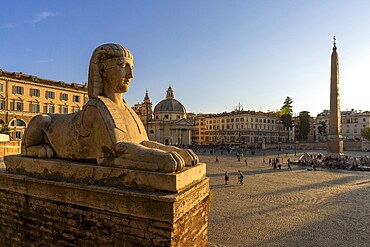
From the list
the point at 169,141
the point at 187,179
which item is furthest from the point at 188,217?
the point at 169,141

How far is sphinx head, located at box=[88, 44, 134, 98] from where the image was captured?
155 inches

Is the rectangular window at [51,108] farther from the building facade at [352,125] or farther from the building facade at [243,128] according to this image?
the building facade at [352,125]

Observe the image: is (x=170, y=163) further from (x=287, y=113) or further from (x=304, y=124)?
(x=304, y=124)

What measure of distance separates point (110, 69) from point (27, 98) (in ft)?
132

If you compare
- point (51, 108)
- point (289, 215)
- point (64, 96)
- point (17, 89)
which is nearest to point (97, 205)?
point (289, 215)

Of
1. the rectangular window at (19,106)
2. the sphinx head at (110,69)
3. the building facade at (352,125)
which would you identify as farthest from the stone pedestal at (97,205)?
the building facade at (352,125)

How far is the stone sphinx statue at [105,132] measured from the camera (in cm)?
333

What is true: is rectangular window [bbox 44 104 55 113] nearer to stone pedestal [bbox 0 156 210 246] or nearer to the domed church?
the domed church

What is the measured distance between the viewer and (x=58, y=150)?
4.11 m

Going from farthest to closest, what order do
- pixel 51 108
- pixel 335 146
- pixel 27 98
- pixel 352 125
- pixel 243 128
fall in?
pixel 352 125 → pixel 243 128 → pixel 51 108 → pixel 27 98 → pixel 335 146

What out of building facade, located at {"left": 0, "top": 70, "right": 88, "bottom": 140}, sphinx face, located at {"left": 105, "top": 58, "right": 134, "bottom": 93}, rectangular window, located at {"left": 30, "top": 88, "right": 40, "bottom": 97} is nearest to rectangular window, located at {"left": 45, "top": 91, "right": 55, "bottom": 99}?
building facade, located at {"left": 0, "top": 70, "right": 88, "bottom": 140}

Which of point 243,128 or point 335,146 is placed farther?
point 243,128

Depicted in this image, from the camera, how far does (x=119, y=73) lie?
3.94m

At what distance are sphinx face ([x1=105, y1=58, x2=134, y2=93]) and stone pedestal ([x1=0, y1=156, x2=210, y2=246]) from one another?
1291 mm
